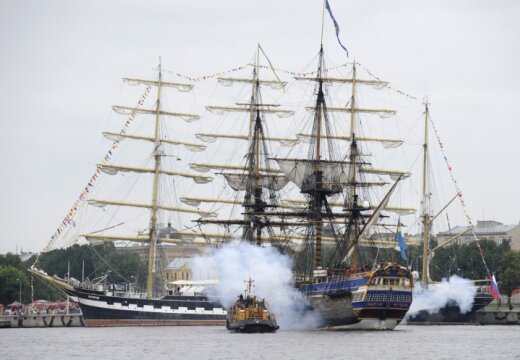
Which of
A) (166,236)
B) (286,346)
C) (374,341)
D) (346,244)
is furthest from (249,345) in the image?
(166,236)

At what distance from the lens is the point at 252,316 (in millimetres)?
116875

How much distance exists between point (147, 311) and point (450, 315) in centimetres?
3540

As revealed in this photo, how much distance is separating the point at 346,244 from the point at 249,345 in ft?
121

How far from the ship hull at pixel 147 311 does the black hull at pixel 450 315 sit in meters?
23.1

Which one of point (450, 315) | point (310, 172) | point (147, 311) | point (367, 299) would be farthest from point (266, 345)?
point (450, 315)

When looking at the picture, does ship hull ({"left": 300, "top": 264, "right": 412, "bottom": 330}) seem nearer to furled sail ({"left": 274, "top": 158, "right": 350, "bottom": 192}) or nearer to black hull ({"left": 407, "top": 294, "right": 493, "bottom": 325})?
furled sail ({"left": 274, "top": 158, "right": 350, "bottom": 192})

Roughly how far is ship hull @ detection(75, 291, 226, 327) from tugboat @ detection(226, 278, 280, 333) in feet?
110

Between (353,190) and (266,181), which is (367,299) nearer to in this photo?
(353,190)

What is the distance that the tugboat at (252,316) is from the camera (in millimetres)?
116812

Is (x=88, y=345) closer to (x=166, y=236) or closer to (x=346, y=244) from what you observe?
(x=346, y=244)

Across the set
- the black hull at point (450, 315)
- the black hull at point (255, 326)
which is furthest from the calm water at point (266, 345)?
the black hull at point (450, 315)

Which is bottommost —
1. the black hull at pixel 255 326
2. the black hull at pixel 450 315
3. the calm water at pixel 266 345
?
the calm water at pixel 266 345

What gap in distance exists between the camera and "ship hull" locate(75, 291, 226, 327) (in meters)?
150

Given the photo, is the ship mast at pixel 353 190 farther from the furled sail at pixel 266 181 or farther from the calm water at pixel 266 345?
the calm water at pixel 266 345
